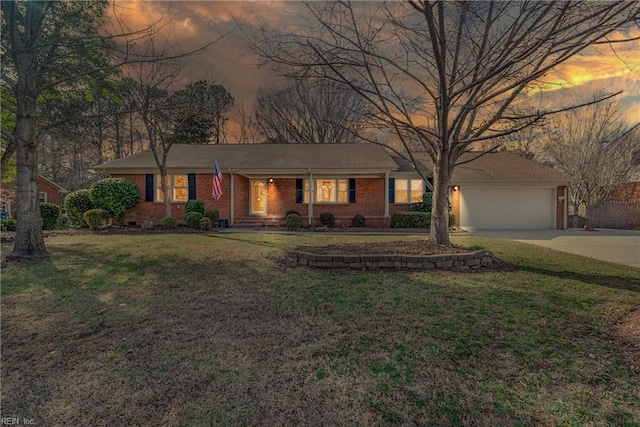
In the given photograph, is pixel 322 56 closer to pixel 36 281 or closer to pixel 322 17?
pixel 322 17

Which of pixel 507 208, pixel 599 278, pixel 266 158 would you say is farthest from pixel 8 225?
pixel 507 208

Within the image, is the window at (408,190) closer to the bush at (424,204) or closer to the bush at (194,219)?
the bush at (424,204)

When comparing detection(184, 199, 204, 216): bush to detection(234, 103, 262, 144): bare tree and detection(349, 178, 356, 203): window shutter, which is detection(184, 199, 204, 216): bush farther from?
detection(234, 103, 262, 144): bare tree

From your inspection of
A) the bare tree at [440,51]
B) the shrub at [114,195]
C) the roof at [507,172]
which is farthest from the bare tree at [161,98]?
the roof at [507,172]

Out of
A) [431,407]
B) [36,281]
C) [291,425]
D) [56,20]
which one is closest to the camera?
[291,425]

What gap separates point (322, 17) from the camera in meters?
6.32

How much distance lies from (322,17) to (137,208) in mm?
14476

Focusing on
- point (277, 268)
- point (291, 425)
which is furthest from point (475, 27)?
point (291, 425)

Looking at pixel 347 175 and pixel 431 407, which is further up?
pixel 347 175

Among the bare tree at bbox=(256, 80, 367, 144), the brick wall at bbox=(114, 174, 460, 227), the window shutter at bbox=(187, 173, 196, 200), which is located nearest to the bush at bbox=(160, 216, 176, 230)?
the brick wall at bbox=(114, 174, 460, 227)

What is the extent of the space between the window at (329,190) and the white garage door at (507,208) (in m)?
6.40

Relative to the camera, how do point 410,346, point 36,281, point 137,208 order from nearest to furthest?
point 410,346 < point 36,281 < point 137,208

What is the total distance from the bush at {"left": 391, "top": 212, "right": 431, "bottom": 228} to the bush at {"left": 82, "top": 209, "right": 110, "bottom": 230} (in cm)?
1368

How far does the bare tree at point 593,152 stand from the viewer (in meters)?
18.2
